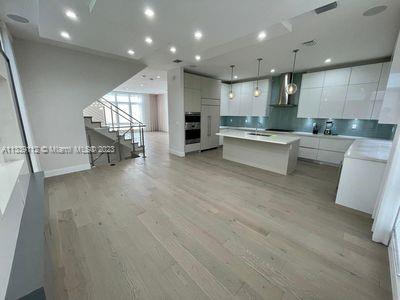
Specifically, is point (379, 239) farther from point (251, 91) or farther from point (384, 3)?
point (251, 91)

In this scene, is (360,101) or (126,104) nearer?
(360,101)

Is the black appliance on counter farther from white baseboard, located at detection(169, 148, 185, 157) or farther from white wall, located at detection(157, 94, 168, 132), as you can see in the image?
white wall, located at detection(157, 94, 168, 132)

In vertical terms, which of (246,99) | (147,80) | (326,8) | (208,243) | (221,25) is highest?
(147,80)

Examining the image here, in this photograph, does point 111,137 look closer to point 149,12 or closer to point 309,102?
point 149,12

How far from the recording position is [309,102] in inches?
203

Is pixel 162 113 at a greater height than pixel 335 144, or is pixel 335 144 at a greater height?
pixel 162 113

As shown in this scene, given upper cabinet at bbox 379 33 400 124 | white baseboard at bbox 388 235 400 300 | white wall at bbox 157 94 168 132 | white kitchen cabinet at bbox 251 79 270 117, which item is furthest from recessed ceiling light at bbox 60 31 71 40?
white wall at bbox 157 94 168 132

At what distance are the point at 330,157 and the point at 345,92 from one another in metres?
1.82

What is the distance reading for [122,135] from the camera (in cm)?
557

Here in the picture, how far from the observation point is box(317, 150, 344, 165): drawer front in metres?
4.61

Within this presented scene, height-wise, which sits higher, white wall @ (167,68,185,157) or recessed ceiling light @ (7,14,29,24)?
recessed ceiling light @ (7,14,29,24)

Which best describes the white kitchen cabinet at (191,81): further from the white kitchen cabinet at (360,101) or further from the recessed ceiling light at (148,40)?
the white kitchen cabinet at (360,101)

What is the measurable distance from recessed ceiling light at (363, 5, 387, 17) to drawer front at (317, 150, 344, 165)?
3.43 meters

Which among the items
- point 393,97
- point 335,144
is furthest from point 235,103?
point 393,97
